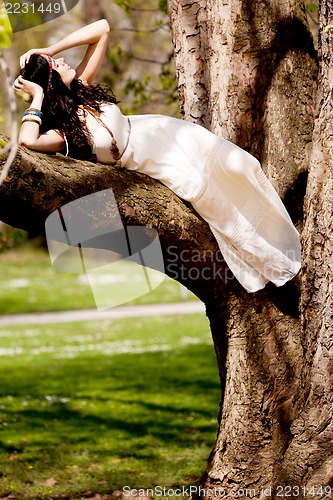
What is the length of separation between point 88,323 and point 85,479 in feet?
33.4

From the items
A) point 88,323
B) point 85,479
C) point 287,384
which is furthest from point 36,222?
point 88,323

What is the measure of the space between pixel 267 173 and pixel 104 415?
364cm

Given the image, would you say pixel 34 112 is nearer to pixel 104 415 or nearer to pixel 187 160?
pixel 187 160

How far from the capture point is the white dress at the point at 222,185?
371 cm

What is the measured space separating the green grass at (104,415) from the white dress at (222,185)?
6.55 ft

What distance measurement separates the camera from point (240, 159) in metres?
3.74

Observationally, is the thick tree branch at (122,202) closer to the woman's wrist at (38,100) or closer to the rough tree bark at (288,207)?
the rough tree bark at (288,207)

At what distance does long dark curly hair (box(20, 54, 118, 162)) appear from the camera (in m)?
3.64

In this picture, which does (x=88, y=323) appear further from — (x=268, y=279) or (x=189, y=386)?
(x=268, y=279)

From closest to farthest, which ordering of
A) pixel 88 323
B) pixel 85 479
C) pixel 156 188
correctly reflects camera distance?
pixel 156 188 → pixel 85 479 → pixel 88 323

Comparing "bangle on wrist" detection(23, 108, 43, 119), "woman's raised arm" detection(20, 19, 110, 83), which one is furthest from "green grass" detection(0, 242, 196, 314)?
"bangle on wrist" detection(23, 108, 43, 119)

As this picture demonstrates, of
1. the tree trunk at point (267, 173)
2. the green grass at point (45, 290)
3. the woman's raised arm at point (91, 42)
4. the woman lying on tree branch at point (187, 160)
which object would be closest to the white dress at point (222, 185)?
the woman lying on tree branch at point (187, 160)

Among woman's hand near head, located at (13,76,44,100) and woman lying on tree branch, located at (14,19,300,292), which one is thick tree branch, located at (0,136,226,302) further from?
woman's hand near head, located at (13,76,44,100)

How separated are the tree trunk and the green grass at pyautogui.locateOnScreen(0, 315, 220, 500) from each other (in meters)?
1.27
